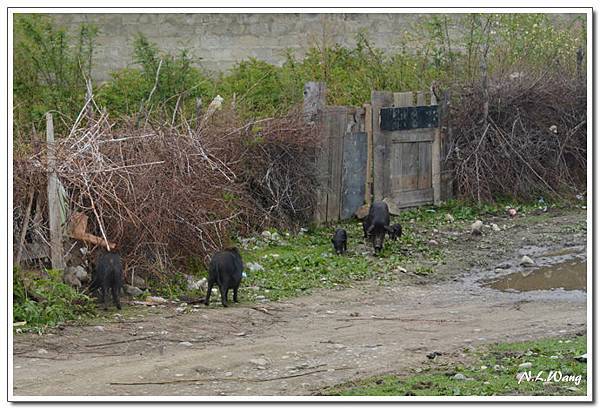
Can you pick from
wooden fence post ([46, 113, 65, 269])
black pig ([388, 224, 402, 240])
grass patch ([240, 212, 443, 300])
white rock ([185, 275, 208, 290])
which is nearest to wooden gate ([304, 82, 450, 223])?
grass patch ([240, 212, 443, 300])

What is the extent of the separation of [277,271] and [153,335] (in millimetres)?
3473

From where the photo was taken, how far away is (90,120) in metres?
12.2

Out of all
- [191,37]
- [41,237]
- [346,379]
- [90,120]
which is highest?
[191,37]

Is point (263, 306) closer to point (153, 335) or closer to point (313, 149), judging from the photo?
point (153, 335)

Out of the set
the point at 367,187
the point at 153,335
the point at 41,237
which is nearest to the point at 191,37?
the point at 367,187

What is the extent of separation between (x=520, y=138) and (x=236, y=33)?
644 centimetres

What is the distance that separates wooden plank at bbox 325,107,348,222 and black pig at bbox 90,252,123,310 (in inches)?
248

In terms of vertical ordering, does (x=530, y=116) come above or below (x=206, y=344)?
above

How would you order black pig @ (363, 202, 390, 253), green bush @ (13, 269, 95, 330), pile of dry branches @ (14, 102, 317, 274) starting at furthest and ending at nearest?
black pig @ (363, 202, 390, 253) < pile of dry branches @ (14, 102, 317, 274) < green bush @ (13, 269, 95, 330)

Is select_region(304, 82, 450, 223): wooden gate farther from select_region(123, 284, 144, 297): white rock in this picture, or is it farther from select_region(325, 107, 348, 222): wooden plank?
select_region(123, 284, 144, 297): white rock

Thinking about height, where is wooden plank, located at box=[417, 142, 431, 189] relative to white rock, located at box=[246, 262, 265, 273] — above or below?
above

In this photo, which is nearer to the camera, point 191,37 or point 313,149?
point 313,149

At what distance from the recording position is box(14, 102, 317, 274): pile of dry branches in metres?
11.4

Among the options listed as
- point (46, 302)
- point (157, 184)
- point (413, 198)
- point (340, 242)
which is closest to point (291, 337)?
point (46, 302)
